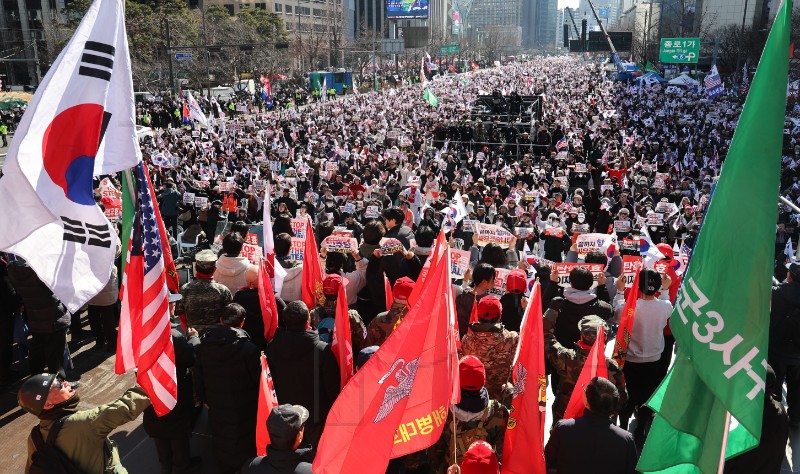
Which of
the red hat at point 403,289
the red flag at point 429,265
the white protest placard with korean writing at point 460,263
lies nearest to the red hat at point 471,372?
the red flag at point 429,265

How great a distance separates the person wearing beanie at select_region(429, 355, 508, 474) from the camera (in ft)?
11.8

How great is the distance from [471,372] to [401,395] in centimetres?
53

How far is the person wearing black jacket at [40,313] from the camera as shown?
5691 millimetres

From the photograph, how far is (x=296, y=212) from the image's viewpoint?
1191 cm

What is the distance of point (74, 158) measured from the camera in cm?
360

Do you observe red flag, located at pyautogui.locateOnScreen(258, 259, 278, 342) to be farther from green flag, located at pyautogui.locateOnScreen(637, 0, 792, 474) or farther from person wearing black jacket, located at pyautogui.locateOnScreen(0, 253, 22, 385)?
green flag, located at pyautogui.locateOnScreen(637, 0, 792, 474)

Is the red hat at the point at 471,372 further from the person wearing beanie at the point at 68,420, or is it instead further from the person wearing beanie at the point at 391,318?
the person wearing beanie at the point at 68,420

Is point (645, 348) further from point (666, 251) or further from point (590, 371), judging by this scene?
point (666, 251)

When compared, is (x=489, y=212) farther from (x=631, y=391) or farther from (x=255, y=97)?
(x=255, y=97)

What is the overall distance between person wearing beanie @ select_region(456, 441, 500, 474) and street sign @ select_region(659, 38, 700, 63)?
47.1 metres

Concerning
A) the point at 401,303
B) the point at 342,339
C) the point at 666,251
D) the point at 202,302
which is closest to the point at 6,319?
the point at 202,302

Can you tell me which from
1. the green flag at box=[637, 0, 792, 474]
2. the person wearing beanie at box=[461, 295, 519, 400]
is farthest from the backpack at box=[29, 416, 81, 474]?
the green flag at box=[637, 0, 792, 474]

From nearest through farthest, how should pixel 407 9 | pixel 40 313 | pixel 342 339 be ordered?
1. pixel 342 339
2. pixel 40 313
3. pixel 407 9

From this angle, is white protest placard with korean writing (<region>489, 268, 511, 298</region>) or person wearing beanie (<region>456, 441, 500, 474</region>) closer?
person wearing beanie (<region>456, 441, 500, 474</region>)
